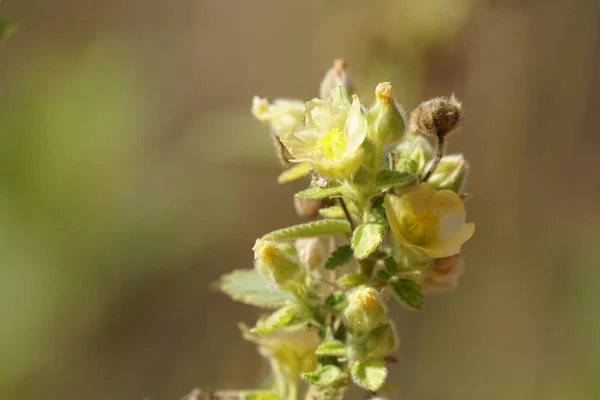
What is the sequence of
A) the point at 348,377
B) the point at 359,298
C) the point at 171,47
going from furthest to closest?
the point at 171,47
the point at 348,377
the point at 359,298

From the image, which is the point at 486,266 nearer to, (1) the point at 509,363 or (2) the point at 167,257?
(1) the point at 509,363

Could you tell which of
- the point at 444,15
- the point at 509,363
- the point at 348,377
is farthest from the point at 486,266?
the point at 348,377

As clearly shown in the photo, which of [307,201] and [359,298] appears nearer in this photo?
[359,298]

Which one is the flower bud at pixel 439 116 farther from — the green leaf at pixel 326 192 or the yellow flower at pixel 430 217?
the green leaf at pixel 326 192

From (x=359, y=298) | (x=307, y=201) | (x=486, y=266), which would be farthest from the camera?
(x=486, y=266)

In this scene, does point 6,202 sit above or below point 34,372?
above

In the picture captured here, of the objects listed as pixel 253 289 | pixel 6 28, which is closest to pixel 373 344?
pixel 253 289

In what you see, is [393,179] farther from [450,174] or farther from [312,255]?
[312,255]
